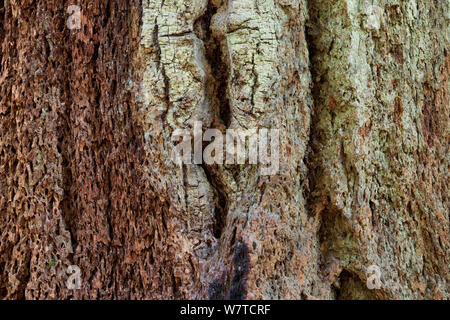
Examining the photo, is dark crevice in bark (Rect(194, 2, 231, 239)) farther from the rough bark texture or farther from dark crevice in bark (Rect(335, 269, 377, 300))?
dark crevice in bark (Rect(335, 269, 377, 300))

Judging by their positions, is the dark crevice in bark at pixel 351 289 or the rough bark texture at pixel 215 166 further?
the dark crevice in bark at pixel 351 289

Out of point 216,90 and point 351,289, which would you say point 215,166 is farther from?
point 351,289

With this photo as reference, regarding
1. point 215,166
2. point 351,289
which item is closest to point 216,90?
point 215,166

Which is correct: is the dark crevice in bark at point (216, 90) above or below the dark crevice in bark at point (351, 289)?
above

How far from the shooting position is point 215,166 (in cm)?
225

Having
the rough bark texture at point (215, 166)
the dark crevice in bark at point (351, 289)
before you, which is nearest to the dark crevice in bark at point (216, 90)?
the rough bark texture at point (215, 166)

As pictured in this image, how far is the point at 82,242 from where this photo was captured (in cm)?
231

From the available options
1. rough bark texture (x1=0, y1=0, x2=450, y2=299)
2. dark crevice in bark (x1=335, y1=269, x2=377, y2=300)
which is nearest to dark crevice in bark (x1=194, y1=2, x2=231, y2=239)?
rough bark texture (x1=0, y1=0, x2=450, y2=299)

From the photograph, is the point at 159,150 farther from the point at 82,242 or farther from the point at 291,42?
the point at 291,42

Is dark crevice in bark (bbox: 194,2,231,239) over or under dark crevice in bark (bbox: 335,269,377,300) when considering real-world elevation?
over

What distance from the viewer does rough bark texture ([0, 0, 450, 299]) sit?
7.18ft

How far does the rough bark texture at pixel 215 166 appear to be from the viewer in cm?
219

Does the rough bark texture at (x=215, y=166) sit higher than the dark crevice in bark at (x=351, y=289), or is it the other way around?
the rough bark texture at (x=215, y=166)

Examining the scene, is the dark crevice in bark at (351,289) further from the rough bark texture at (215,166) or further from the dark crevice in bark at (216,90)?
the dark crevice in bark at (216,90)
